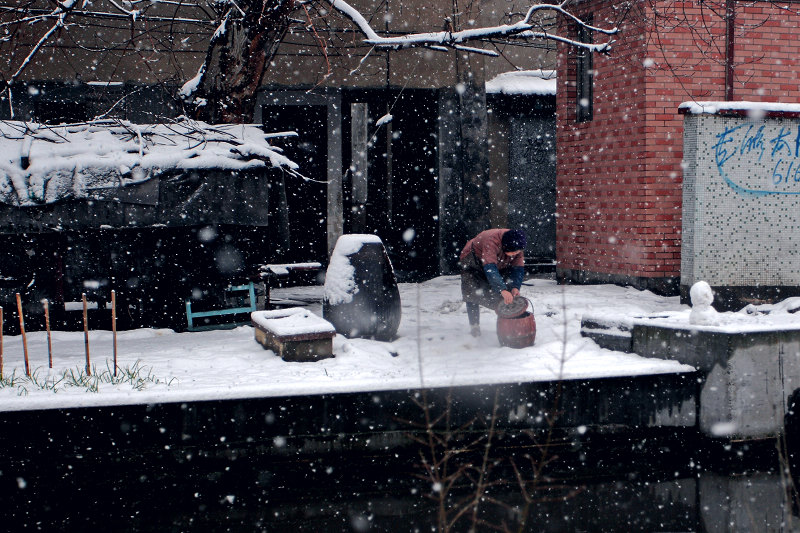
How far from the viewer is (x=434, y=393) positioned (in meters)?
6.71

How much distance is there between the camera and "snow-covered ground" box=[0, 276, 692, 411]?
255 inches

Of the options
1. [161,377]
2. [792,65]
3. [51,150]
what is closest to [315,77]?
[51,150]

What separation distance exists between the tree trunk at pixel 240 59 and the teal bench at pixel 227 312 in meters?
2.02

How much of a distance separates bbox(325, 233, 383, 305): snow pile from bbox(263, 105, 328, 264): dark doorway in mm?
5387

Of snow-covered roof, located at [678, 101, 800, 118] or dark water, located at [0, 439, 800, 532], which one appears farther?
snow-covered roof, located at [678, 101, 800, 118]

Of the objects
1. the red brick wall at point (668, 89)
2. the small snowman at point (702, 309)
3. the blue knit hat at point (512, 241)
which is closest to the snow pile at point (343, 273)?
the blue knit hat at point (512, 241)

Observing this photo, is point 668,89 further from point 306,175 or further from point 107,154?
point 107,154

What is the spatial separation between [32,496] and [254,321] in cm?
310

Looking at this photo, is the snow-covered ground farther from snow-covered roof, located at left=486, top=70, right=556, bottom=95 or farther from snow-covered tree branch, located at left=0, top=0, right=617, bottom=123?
snow-covered roof, located at left=486, top=70, right=556, bottom=95

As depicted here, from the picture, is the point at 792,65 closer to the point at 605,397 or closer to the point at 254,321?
the point at 605,397

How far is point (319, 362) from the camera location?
25.6ft

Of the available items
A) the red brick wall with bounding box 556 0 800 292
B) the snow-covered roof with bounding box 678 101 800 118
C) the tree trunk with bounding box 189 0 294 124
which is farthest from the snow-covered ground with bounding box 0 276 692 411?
the tree trunk with bounding box 189 0 294 124

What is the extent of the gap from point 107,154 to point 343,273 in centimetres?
285

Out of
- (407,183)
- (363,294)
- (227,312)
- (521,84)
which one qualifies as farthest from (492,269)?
(521,84)
